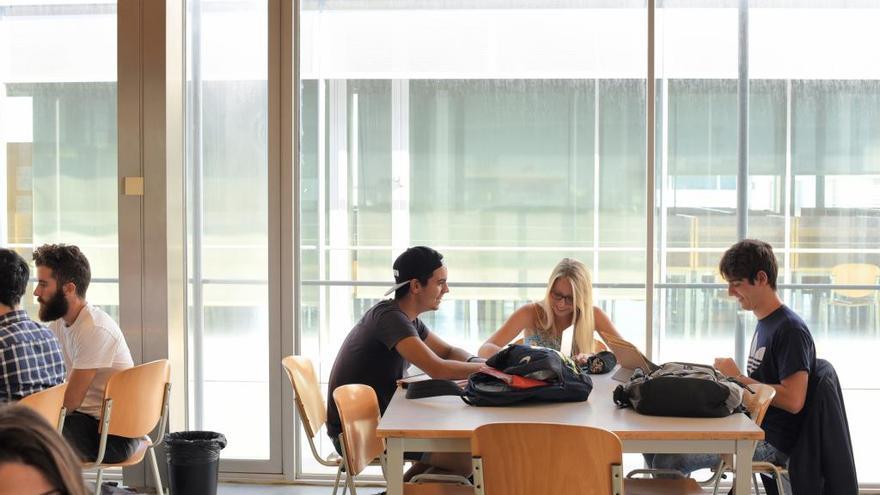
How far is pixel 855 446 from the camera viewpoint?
5180 mm

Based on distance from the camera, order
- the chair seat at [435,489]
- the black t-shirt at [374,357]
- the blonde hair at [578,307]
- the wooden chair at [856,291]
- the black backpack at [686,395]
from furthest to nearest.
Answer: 1. the wooden chair at [856,291]
2. the blonde hair at [578,307]
3. the black t-shirt at [374,357]
4. the chair seat at [435,489]
5. the black backpack at [686,395]

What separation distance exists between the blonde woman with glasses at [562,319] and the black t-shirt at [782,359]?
88 centimetres

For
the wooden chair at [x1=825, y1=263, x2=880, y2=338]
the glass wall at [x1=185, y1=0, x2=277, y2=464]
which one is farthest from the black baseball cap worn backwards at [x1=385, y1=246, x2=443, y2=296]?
the wooden chair at [x1=825, y1=263, x2=880, y2=338]

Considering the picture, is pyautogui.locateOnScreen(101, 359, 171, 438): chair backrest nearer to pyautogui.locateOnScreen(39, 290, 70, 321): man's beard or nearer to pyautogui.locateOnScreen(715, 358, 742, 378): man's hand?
pyautogui.locateOnScreen(39, 290, 70, 321): man's beard

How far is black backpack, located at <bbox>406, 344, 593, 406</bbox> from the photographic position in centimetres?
338

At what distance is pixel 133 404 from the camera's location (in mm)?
4113

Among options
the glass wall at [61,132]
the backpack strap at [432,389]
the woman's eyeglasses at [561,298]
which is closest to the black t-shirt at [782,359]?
the woman's eyeglasses at [561,298]

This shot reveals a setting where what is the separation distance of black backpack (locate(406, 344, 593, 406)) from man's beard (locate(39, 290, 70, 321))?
5.89 ft

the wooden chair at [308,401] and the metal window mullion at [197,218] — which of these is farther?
the metal window mullion at [197,218]

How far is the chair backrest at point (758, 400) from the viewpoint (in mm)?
3414

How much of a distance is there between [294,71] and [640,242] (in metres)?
1.98

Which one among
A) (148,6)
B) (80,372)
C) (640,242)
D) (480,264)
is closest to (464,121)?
(480,264)

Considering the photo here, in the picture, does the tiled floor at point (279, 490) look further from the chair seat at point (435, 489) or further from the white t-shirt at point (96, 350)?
the chair seat at point (435, 489)

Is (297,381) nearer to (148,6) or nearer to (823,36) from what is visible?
(148,6)
